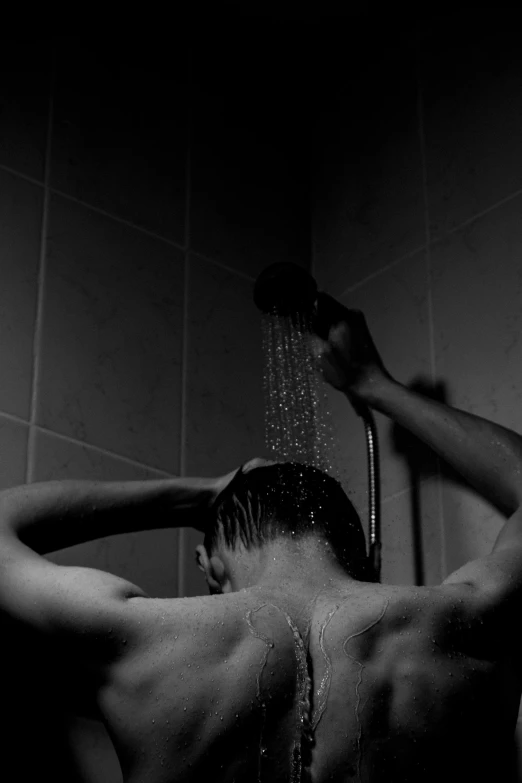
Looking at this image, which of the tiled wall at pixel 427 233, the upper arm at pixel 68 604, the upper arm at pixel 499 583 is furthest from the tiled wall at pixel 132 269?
the upper arm at pixel 499 583

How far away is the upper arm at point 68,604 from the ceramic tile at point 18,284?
19.7 inches

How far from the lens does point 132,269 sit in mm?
2270

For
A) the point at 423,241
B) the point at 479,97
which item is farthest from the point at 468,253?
the point at 479,97

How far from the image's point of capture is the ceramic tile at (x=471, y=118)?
2.21m

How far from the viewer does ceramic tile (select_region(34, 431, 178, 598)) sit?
199 cm

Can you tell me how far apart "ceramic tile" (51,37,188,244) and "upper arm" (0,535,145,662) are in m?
0.88

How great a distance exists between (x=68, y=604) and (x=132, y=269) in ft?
2.99

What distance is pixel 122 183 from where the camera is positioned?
2.33 meters

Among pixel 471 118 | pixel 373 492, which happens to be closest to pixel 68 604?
pixel 373 492

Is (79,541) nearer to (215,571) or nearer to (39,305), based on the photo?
(215,571)

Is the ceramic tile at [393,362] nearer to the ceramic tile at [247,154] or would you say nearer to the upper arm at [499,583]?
the ceramic tile at [247,154]

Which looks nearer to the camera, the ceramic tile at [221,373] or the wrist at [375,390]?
the wrist at [375,390]

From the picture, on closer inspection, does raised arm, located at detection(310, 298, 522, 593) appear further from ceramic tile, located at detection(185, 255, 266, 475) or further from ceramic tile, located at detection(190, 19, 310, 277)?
ceramic tile, located at detection(190, 19, 310, 277)

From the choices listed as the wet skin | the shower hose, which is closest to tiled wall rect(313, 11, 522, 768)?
the shower hose
